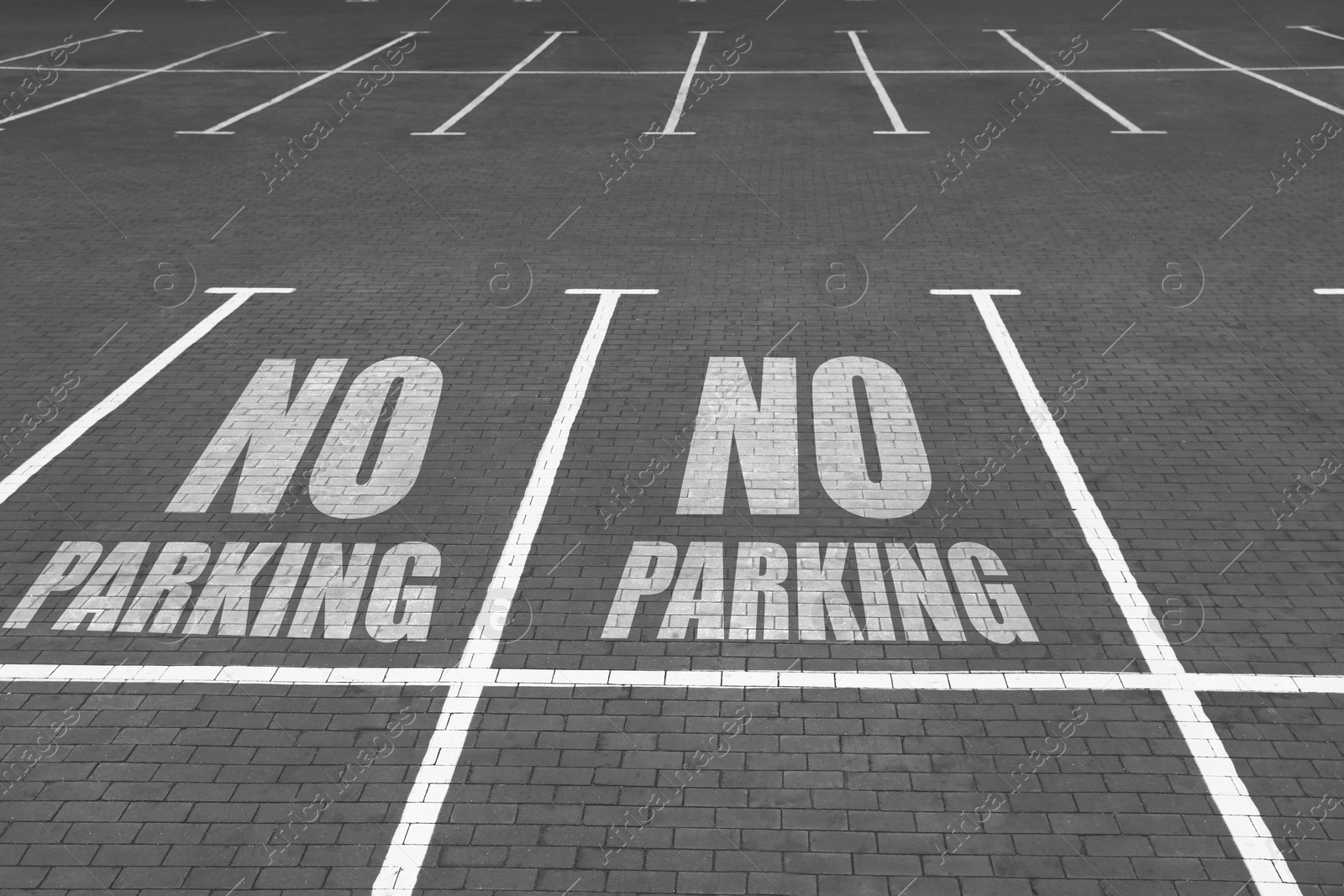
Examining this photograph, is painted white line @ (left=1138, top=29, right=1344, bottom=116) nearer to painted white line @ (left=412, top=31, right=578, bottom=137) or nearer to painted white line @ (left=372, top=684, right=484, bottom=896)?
painted white line @ (left=412, top=31, right=578, bottom=137)

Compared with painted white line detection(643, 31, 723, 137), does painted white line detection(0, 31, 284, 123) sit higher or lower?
lower

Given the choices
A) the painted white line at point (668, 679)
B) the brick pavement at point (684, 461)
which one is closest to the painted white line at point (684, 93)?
the brick pavement at point (684, 461)

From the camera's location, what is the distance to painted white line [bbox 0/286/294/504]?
31.7 feet

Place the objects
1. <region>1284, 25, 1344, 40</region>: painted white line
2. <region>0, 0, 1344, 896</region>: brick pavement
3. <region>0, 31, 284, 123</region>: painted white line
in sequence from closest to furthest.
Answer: <region>0, 0, 1344, 896</region>: brick pavement → <region>0, 31, 284, 123</region>: painted white line → <region>1284, 25, 1344, 40</region>: painted white line

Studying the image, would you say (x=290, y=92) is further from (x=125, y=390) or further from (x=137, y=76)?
(x=125, y=390)

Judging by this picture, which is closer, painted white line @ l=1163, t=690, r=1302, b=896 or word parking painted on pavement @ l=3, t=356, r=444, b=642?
painted white line @ l=1163, t=690, r=1302, b=896

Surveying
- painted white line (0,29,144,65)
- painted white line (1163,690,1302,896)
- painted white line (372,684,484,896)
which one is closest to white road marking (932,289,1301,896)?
painted white line (1163,690,1302,896)

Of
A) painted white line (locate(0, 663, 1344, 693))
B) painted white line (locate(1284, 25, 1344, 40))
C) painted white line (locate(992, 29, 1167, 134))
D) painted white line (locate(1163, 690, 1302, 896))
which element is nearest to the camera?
painted white line (locate(1163, 690, 1302, 896))

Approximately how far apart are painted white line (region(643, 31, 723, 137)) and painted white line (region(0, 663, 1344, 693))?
1469 cm

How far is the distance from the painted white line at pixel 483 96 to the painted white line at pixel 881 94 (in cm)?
773

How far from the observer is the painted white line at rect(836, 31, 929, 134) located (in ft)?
65.5

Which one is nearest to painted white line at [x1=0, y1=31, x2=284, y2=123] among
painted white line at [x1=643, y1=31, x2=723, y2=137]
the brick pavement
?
the brick pavement

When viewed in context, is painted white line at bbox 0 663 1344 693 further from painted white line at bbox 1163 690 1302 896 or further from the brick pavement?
painted white line at bbox 1163 690 1302 896

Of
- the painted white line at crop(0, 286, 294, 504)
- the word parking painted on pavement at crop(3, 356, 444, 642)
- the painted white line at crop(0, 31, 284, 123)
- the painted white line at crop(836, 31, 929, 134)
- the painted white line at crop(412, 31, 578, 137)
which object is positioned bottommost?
the painted white line at crop(0, 31, 284, 123)
